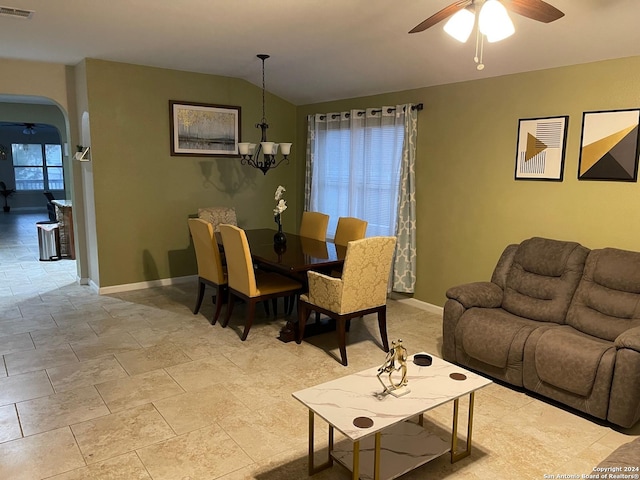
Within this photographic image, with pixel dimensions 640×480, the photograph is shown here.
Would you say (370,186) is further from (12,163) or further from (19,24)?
(12,163)

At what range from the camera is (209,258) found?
14.6ft

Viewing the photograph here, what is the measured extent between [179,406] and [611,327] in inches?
111

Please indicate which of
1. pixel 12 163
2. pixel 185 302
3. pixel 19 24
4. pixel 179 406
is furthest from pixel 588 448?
pixel 12 163

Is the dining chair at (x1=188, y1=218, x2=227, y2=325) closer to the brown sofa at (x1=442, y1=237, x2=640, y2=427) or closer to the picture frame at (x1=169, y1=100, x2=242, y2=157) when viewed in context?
the picture frame at (x1=169, y1=100, x2=242, y2=157)

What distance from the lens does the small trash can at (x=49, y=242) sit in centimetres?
724

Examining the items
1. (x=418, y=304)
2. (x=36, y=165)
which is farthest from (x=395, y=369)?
(x=36, y=165)

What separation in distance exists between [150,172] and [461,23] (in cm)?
415

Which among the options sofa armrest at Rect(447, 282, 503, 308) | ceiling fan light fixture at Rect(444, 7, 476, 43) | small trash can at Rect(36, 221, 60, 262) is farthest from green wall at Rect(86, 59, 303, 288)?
sofa armrest at Rect(447, 282, 503, 308)

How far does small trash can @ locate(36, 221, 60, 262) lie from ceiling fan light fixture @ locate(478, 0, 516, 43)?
272 inches

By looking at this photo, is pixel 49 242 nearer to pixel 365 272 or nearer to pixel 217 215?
pixel 217 215

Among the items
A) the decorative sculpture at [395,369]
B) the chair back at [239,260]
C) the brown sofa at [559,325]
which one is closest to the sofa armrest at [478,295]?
the brown sofa at [559,325]

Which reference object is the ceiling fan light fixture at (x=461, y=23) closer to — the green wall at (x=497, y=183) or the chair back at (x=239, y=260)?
the green wall at (x=497, y=183)

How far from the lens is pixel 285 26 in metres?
3.92

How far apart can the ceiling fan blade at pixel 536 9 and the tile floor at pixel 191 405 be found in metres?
2.24
